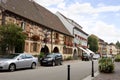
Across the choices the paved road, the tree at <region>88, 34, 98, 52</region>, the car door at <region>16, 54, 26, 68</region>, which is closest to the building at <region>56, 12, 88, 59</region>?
the tree at <region>88, 34, 98, 52</region>

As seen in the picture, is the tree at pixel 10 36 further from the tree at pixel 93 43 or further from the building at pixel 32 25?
the tree at pixel 93 43

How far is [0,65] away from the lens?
21.9 m

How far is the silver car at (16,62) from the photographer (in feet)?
72.5

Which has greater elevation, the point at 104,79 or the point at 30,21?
the point at 30,21

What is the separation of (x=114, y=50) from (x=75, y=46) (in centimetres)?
12210

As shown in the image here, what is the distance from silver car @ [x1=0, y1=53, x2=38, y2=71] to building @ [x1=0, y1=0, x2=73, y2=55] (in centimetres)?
677

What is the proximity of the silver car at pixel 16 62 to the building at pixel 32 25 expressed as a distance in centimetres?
677

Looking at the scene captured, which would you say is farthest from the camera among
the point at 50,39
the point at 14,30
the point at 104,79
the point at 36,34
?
the point at 50,39

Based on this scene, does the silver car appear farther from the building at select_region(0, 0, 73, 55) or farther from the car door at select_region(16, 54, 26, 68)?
the building at select_region(0, 0, 73, 55)

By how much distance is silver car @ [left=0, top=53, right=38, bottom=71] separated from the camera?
22.1 metres

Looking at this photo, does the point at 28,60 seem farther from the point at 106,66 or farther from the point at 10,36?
the point at 106,66

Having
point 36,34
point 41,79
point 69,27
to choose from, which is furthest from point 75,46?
point 41,79

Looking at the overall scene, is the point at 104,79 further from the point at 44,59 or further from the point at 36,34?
the point at 36,34

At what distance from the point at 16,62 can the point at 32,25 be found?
609 inches
